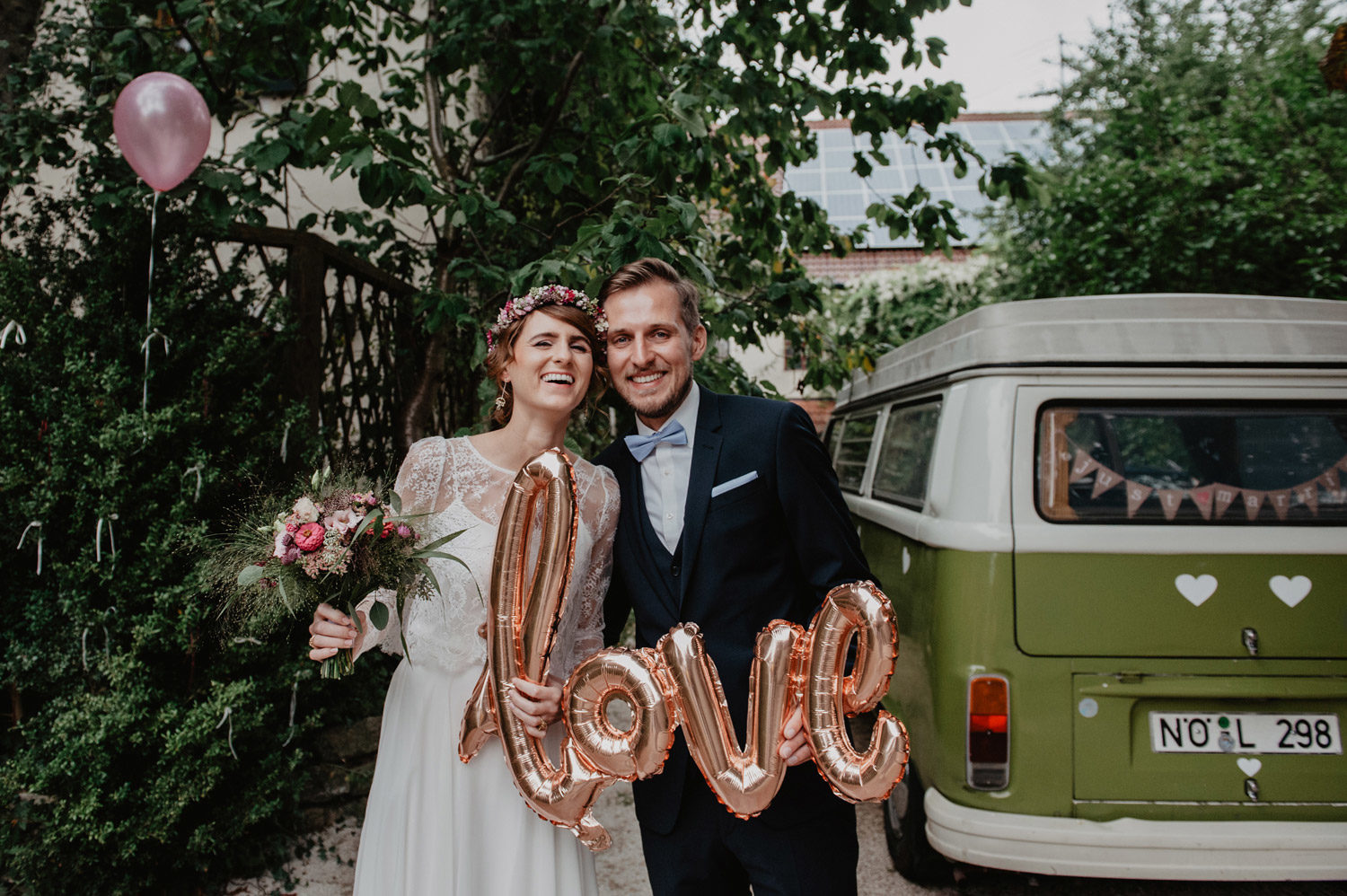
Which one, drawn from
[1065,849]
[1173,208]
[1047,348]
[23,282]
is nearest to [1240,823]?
[1065,849]

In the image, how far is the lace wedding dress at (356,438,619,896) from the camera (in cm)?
206

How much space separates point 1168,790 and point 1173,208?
28.1ft

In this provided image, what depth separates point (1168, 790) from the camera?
2.64m

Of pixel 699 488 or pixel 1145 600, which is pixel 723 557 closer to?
pixel 699 488

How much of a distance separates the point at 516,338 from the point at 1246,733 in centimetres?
264

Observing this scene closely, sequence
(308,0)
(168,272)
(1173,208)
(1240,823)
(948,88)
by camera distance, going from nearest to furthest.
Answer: (1240,823)
(168,272)
(308,0)
(948,88)
(1173,208)

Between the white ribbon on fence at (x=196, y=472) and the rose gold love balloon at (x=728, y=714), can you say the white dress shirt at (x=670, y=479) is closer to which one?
the rose gold love balloon at (x=728, y=714)

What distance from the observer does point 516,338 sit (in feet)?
7.37

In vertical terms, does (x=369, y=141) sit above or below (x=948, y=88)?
below

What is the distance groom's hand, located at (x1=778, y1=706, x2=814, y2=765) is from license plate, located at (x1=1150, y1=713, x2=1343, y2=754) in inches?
62.3

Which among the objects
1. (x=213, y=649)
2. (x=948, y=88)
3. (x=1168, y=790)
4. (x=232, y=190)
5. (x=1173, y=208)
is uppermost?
(x=1173, y=208)

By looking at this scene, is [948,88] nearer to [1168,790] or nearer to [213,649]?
[1168,790]

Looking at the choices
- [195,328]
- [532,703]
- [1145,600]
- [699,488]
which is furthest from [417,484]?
[1145,600]

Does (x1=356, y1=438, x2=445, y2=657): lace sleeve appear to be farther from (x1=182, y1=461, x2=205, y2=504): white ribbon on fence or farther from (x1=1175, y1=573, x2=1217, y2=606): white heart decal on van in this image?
(x1=1175, y1=573, x2=1217, y2=606): white heart decal on van
